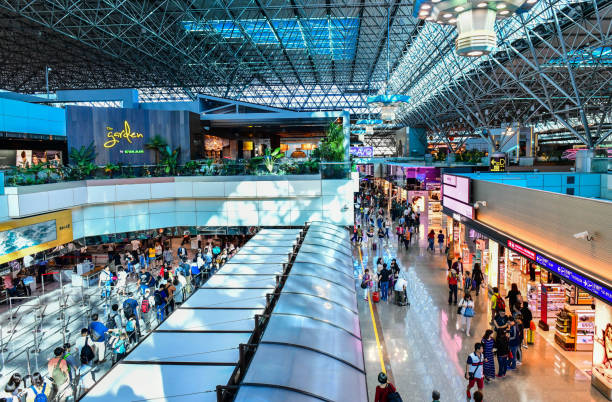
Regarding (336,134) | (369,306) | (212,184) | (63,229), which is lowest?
(369,306)

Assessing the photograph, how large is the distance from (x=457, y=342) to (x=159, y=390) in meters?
8.63

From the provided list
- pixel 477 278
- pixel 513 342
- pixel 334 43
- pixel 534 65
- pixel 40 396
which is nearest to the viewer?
pixel 40 396

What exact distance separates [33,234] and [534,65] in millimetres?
28632

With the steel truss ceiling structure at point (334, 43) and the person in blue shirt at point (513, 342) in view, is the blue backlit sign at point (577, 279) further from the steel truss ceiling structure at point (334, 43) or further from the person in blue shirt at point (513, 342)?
the steel truss ceiling structure at point (334, 43)

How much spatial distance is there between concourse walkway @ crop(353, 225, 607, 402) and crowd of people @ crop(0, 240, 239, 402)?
5.39m

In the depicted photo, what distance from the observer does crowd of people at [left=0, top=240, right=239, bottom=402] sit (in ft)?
26.7

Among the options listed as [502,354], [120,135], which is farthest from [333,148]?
[502,354]

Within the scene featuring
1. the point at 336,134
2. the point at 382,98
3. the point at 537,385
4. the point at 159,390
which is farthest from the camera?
the point at 336,134

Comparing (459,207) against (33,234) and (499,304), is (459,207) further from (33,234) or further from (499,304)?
Result: (33,234)

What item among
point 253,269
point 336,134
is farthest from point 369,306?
point 336,134

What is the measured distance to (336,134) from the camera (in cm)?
2530

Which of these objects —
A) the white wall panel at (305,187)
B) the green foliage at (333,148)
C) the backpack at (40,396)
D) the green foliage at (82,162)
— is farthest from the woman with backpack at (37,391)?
the green foliage at (333,148)

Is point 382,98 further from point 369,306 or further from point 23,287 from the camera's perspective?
point 23,287

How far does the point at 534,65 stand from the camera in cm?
2564
